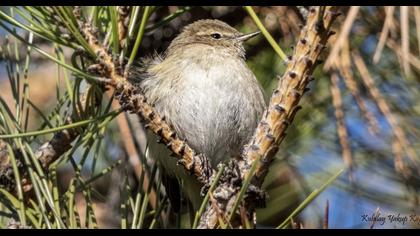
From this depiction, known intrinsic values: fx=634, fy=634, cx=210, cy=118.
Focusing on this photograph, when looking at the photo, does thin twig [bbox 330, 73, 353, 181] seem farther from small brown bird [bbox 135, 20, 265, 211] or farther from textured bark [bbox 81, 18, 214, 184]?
small brown bird [bbox 135, 20, 265, 211]

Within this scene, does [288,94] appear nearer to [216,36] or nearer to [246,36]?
[246,36]

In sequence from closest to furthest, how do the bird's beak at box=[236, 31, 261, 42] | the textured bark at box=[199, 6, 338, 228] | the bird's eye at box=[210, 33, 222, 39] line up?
the textured bark at box=[199, 6, 338, 228] < the bird's beak at box=[236, 31, 261, 42] < the bird's eye at box=[210, 33, 222, 39]

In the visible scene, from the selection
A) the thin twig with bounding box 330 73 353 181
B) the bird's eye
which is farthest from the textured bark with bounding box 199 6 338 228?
the bird's eye

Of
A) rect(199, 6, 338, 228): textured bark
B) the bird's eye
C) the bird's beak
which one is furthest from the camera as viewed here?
the bird's eye

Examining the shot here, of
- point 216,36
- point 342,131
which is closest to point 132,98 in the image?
point 342,131

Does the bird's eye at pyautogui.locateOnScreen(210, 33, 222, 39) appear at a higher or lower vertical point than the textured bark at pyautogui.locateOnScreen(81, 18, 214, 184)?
lower

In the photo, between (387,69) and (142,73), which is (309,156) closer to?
(387,69)

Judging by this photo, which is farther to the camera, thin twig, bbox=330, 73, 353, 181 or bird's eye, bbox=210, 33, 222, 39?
bird's eye, bbox=210, 33, 222, 39

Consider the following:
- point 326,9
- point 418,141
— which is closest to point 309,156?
point 418,141

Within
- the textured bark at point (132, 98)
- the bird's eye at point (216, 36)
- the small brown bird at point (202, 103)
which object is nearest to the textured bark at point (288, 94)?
the textured bark at point (132, 98)
